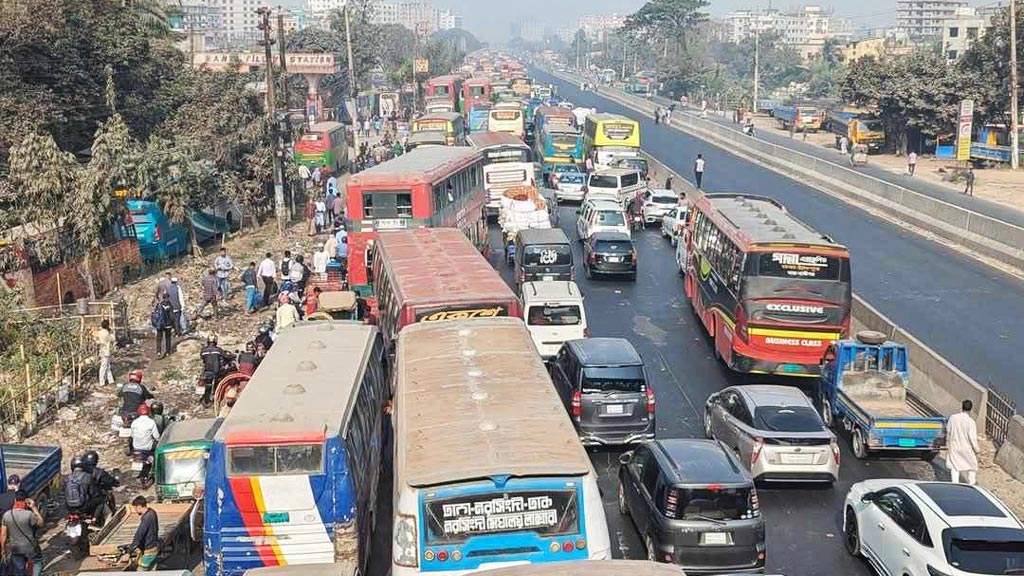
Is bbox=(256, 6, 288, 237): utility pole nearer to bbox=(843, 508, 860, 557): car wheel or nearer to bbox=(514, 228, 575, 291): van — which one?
bbox=(514, 228, 575, 291): van

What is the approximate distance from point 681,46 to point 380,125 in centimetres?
10036

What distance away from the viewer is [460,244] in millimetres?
22016

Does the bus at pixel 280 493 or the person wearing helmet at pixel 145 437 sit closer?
the bus at pixel 280 493

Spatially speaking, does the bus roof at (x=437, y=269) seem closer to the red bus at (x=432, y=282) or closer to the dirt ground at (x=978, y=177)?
the red bus at (x=432, y=282)

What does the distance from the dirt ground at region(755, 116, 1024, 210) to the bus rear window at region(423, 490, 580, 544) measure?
3990cm

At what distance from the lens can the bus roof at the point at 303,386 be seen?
10.9 m

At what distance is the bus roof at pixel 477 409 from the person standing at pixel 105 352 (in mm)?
7859

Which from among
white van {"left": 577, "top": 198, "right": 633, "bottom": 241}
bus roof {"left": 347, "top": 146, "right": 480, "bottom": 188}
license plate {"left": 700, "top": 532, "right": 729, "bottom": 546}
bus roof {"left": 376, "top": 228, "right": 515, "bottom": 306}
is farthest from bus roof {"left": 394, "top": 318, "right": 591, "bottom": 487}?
white van {"left": 577, "top": 198, "right": 633, "bottom": 241}

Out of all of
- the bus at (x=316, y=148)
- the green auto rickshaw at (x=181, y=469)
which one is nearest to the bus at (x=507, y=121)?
the bus at (x=316, y=148)

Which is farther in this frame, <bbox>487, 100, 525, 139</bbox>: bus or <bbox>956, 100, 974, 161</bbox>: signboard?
<bbox>487, 100, 525, 139</bbox>: bus

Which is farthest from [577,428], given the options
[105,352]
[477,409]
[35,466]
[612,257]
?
[612,257]

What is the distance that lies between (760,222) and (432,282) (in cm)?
793

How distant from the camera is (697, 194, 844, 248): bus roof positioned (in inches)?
790

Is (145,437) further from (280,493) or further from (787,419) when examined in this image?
(787,419)
